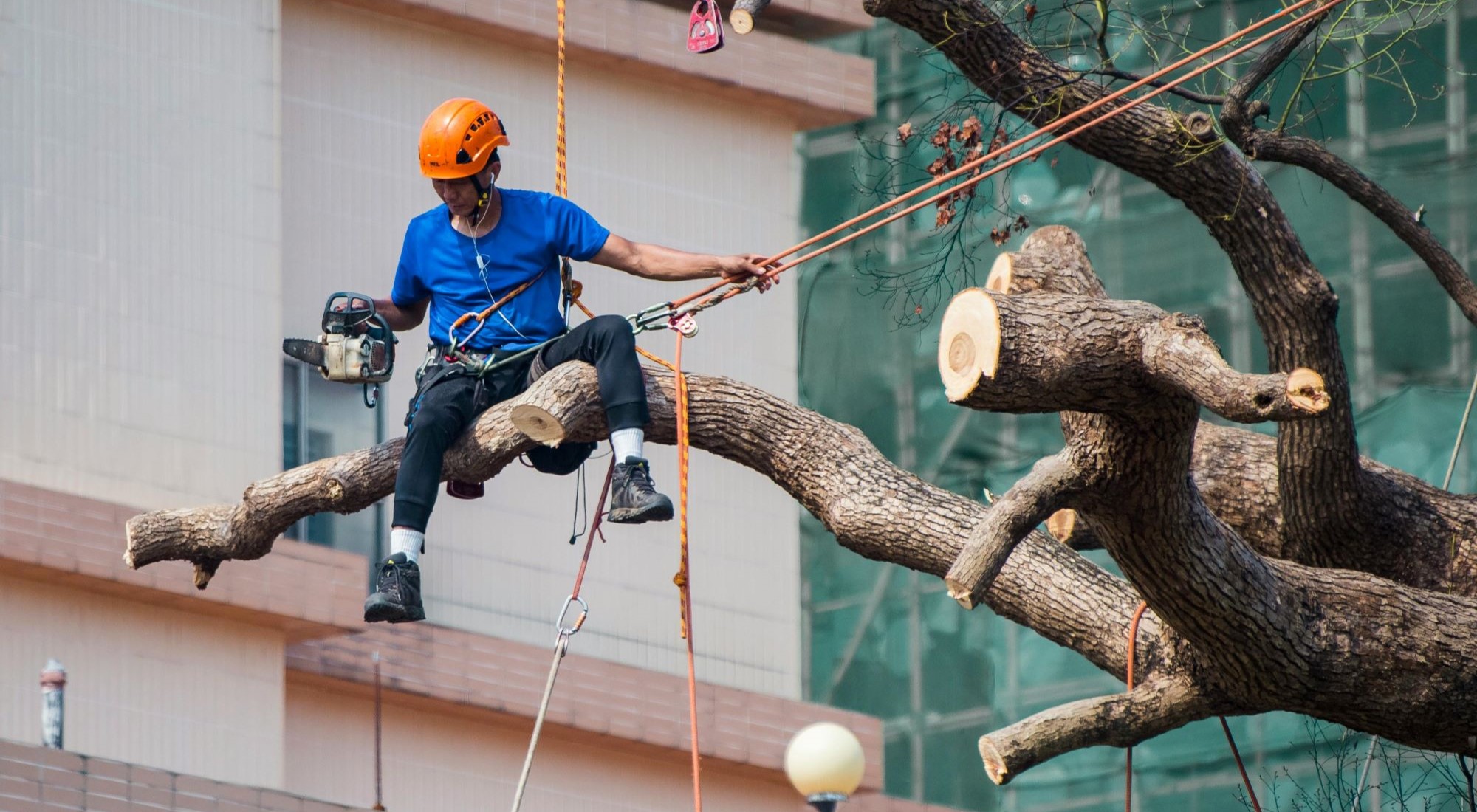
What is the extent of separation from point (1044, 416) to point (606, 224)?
773 cm

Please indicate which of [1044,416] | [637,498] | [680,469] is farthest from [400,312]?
[1044,416]

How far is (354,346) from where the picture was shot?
31.4ft

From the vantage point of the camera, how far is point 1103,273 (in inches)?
971

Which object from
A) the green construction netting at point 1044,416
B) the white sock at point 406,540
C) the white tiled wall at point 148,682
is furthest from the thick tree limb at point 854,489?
the green construction netting at point 1044,416

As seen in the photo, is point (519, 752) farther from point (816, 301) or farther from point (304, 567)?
point (816, 301)

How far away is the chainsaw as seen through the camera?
9562mm

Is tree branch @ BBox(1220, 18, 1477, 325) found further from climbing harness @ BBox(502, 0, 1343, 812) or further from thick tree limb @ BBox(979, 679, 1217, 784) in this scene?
thick tree limb @ BBox(979, 679, 1217, 784)

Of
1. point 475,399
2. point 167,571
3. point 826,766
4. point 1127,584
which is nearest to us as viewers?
point 1127,584

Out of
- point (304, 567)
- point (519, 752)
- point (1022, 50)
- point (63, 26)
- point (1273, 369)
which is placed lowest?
point (519, 752)

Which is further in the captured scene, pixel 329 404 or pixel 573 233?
pixel 329 404

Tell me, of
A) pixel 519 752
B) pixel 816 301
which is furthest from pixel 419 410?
pixel 816 301

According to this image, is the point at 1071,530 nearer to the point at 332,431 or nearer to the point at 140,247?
the point at 140,247

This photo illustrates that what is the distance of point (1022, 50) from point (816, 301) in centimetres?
1788

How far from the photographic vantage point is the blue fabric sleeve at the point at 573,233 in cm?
927
